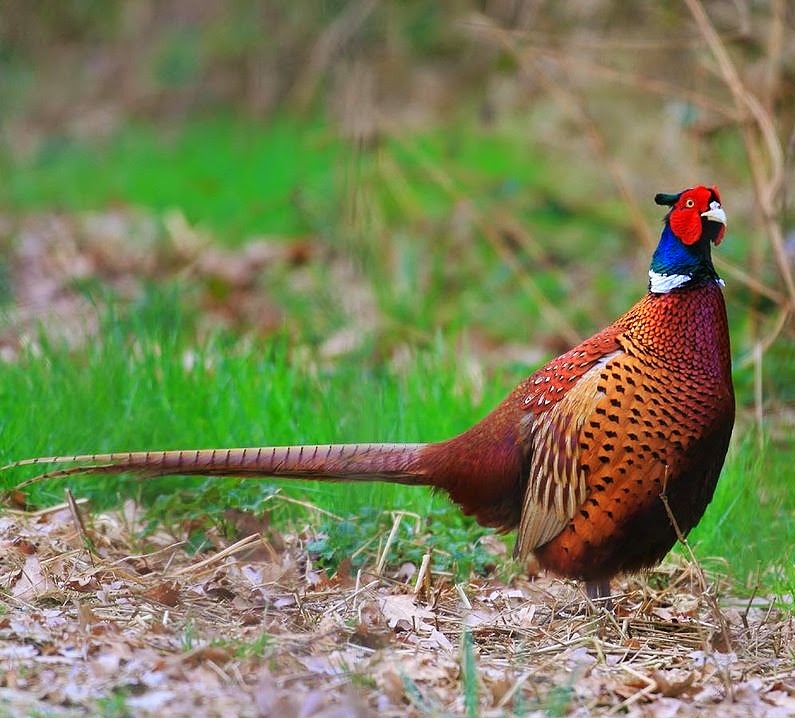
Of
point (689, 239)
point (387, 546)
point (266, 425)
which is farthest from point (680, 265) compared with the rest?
point (266, 425)

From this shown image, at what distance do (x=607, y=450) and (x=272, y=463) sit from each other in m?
0.96

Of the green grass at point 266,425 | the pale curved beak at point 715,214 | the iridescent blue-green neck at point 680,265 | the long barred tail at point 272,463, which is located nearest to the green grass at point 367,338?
the green grass at point 266,425

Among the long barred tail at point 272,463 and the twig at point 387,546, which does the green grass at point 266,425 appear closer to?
the twig at point 387,546

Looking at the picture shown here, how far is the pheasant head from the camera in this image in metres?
3.58

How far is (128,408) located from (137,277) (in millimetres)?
3052

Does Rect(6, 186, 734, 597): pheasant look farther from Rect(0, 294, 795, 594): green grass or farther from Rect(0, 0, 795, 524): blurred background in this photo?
Rect(0, 0, 795, 524): blurred background

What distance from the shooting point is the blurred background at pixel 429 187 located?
5574mm

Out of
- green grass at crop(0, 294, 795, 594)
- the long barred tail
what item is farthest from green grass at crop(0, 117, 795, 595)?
the long barred tail

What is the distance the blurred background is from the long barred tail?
2.52 feet

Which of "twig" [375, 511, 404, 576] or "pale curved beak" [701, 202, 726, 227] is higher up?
"pale curved beak" [701, 202, 726, 227]

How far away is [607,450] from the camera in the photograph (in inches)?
137

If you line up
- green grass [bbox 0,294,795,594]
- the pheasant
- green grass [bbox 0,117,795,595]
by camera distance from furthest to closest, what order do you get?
green grass [bbox 0,117,795,595] < green grass [bbox 0,294,795,594] < the pheasant

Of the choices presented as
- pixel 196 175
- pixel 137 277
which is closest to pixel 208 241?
pixel 137 277

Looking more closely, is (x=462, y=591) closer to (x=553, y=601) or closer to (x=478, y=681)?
(x=553, y=601)
